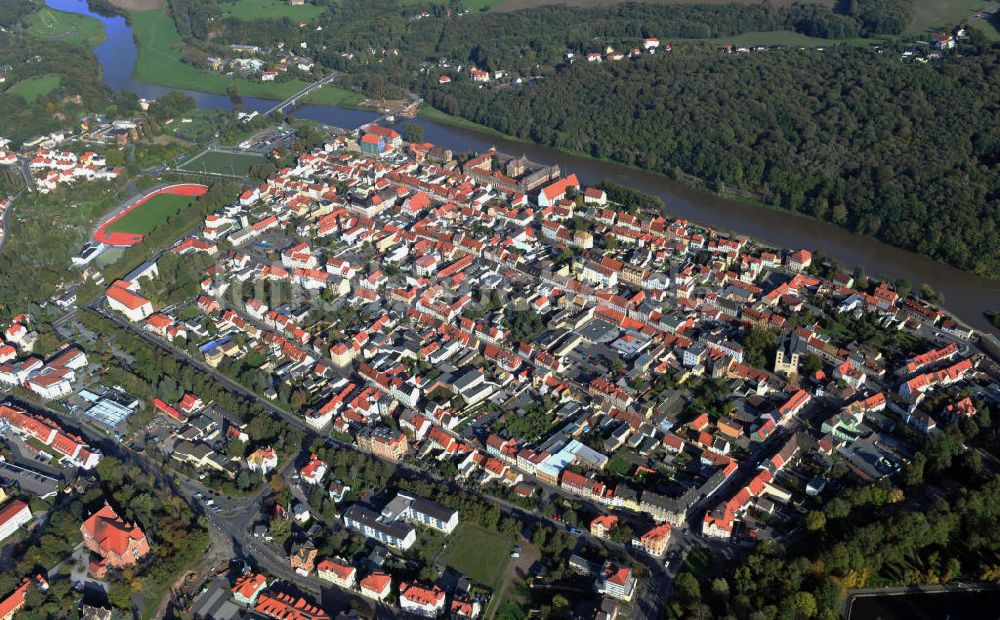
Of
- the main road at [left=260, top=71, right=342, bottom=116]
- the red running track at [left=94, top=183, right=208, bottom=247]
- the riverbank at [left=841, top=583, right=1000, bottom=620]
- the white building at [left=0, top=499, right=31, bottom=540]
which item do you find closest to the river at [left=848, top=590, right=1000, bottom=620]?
the riverbank at [left=841, top=583, right=1000, bottom=620]

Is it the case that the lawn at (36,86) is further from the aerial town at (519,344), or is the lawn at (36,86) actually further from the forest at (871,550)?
the forest at (871,550)

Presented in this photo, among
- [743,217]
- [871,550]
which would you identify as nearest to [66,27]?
[743,217]

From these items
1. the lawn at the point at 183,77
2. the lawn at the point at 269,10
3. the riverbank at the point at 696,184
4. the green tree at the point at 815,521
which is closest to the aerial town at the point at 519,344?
the green tree at the point at 815,521

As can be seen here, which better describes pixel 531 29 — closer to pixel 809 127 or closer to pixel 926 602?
pixel 809 127

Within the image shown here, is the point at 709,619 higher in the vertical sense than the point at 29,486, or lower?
higher

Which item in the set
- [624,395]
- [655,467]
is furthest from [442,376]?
[655,467]

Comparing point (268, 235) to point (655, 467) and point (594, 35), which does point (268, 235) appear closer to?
point (655, 467)
